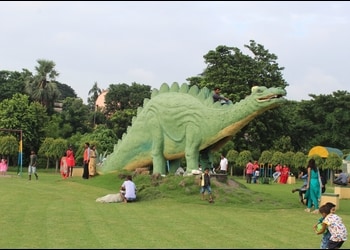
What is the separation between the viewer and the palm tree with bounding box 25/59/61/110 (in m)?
48.3

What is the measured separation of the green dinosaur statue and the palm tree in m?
29.5

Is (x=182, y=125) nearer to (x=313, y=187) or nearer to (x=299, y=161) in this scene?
(x=313, y=187)

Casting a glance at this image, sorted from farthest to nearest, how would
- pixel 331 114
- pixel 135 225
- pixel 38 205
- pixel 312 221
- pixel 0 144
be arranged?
1. pixel 331 114
2. pixel 0 144
3. pixel 38 205
4. pixel 312 221
5. pixel 135 225

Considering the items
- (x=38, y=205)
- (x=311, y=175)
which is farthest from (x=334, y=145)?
(x=38, y=205)

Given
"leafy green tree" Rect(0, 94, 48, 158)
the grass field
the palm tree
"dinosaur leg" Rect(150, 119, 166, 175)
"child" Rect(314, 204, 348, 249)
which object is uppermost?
the palm tree

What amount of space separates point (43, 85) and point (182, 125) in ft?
110

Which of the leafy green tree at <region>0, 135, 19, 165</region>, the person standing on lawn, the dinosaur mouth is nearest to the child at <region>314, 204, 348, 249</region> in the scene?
the person standing on lawn

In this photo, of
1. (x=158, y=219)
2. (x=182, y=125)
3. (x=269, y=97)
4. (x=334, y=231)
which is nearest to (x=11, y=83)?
(x=182, y=125)

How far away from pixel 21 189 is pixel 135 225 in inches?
339

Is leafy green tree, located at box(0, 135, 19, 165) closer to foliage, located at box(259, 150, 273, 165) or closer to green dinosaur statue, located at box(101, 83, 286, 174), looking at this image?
green dinosaur statue, located at box(101, 83, 286, 174)

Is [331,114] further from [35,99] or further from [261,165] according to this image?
[35,99]

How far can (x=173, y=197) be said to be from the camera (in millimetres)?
15219

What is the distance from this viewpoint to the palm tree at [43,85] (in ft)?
159

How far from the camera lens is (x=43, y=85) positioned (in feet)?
159
